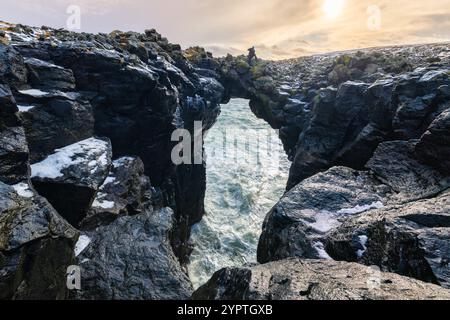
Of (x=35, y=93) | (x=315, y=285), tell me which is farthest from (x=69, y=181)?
(x=315, y=285)

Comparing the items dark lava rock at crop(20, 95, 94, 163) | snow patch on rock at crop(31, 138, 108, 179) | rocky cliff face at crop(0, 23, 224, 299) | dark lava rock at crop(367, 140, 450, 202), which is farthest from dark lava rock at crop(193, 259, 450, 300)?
dark lava rock at crop(20, 95, 94, 163)

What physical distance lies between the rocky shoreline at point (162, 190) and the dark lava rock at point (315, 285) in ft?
0.19

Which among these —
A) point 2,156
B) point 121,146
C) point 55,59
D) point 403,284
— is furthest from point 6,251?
point 55,59

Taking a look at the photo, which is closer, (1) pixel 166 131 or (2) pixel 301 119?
(1) pixel 166 131

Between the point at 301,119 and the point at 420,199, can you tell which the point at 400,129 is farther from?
the point at 301,119

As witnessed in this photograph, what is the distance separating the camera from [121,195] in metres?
24.2

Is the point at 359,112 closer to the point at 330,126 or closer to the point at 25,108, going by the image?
the point at 330,126

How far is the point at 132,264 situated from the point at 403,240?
41.8 feet

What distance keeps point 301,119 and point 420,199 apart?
47.3m

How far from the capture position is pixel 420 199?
1565cm

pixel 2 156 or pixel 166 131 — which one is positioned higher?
pixel 166 131

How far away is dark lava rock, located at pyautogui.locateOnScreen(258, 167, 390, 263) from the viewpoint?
15616 mm

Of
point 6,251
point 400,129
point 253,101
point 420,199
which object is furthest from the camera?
point 253,101

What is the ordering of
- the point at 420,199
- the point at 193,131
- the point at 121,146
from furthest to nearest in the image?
1. the point at 193,131
2. the point at 121,146
3. the point at 420,199
